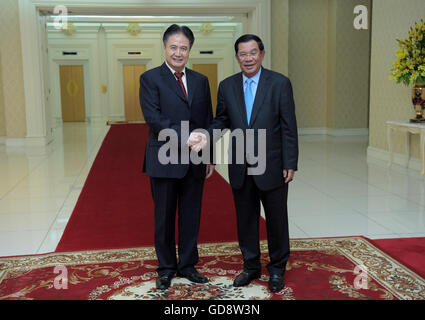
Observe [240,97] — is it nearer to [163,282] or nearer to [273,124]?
[273,124]

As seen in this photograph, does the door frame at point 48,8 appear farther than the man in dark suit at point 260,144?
Yes

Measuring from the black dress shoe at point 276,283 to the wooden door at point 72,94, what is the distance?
764 inches

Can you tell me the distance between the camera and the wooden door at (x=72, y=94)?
70.5ft

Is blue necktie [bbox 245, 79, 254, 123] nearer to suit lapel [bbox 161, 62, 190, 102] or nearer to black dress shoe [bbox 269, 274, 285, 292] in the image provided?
suit lapel [bbox 161, 62, 190, 102]

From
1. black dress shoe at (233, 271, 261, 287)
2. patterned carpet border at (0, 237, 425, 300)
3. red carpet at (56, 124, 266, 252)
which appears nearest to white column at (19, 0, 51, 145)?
red carpet at (56, 124, 266, 252)

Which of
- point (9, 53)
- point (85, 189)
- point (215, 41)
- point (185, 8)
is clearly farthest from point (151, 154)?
point (215, 41)

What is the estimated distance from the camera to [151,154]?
3492 mm

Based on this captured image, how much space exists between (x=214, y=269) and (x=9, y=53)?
10.0m

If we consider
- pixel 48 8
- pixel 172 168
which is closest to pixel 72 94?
pixel 48 8

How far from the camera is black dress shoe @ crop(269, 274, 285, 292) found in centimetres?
343

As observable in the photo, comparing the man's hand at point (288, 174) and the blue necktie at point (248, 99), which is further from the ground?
the blue necktie at point (248, 99)

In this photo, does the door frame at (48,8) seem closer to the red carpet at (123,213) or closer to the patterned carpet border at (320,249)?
the red carpet at (123,213)

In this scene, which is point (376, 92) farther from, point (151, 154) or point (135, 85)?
point (135, 85)

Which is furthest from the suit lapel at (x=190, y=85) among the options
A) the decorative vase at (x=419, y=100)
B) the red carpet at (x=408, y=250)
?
the decorative vase at (x=419, y=100)
